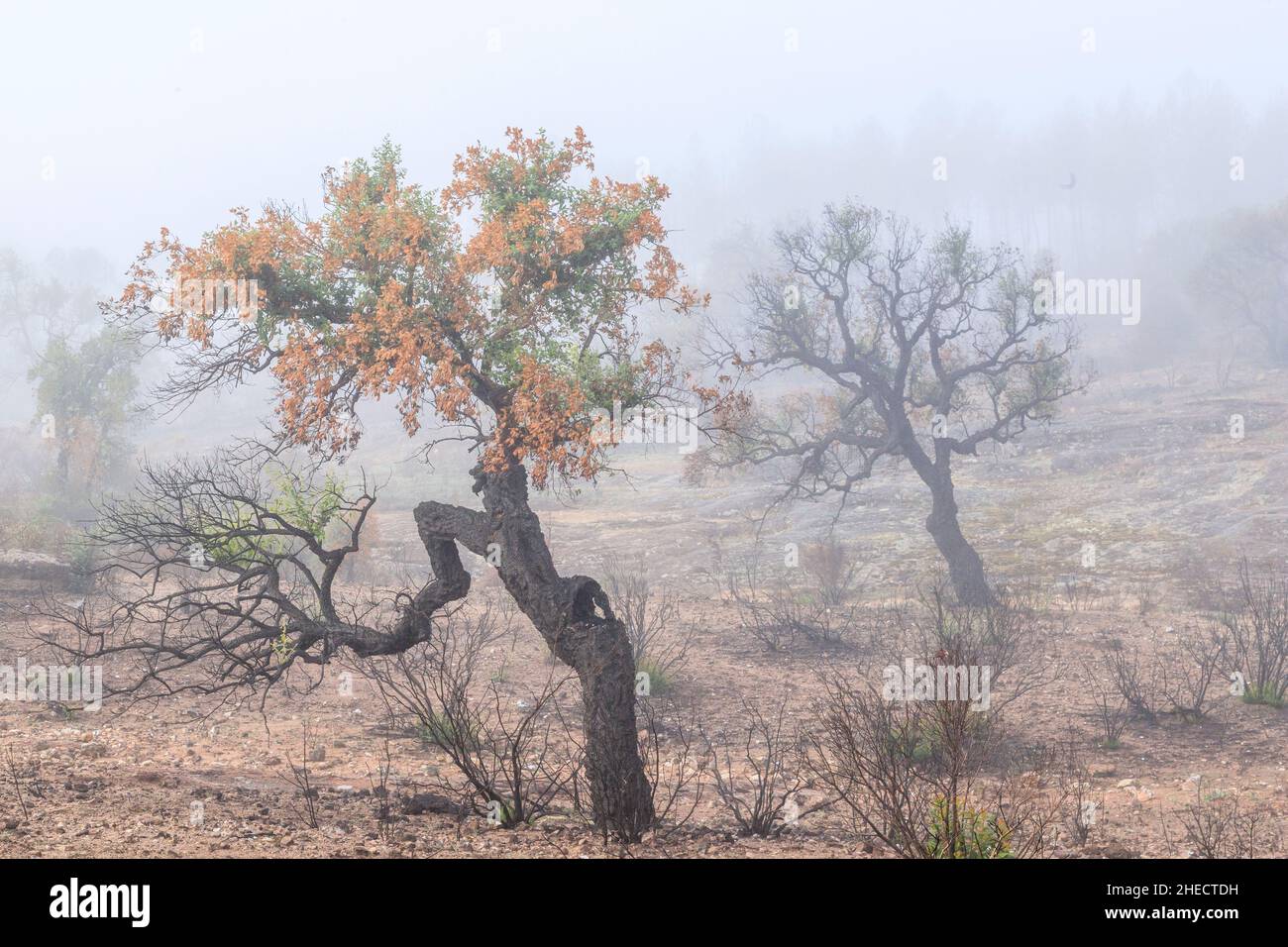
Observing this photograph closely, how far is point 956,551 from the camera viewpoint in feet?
66.2

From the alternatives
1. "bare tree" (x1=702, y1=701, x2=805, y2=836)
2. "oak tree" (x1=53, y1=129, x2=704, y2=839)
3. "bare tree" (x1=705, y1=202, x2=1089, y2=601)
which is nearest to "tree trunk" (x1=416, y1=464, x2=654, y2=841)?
"oak tree" (x1=53, y1=129, x2=704, y2=839)

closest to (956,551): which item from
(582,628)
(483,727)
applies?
(483,727)

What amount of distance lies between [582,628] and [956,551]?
526 inches

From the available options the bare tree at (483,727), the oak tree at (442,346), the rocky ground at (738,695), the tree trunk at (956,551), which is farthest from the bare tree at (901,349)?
the oak tree at (442,346)

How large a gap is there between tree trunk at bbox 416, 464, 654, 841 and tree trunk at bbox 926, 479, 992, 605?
12.8 metres

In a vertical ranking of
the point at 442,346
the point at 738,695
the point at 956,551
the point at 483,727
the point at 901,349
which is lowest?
the point at 738,695

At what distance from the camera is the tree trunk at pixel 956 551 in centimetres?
2000

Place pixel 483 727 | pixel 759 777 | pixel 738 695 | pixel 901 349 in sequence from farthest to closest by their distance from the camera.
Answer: pixel 901 349, pixel 738 695, pixel 483 727, pixel 759 777

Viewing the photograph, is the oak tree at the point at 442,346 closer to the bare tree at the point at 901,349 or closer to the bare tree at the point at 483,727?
the bare tree at the point at 483,727

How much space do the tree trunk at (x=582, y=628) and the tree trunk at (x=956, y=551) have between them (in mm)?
12781

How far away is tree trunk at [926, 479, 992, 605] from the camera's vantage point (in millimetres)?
20000

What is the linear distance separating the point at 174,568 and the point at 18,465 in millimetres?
35583

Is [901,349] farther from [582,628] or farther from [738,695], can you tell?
[582,628]
